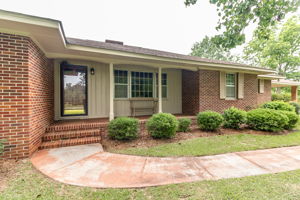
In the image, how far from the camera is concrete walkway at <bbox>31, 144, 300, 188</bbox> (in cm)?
247

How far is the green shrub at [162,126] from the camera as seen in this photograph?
179 inches

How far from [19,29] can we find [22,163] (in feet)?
9.32

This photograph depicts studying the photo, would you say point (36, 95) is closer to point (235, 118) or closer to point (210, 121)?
point (210, 121)

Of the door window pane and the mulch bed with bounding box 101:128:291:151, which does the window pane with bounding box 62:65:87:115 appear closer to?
the mulch bed with bounding box 101:128:291:151

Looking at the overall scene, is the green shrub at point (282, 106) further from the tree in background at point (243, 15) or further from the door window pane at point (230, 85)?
the tree in background at point (243, 15)

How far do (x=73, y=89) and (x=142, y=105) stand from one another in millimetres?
3103

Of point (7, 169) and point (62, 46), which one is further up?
point (62, 46)

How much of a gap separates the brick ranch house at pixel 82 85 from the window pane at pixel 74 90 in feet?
0.08

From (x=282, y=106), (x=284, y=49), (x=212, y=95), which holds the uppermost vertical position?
(x=284, y=49)

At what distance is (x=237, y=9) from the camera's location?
4.02 m

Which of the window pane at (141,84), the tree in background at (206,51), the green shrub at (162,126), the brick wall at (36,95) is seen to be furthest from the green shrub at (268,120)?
the tree in background at (206,51)

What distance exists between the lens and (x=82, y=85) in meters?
5.93

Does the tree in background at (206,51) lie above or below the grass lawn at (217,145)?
above

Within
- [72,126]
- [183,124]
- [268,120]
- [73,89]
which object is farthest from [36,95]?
[268,120]
